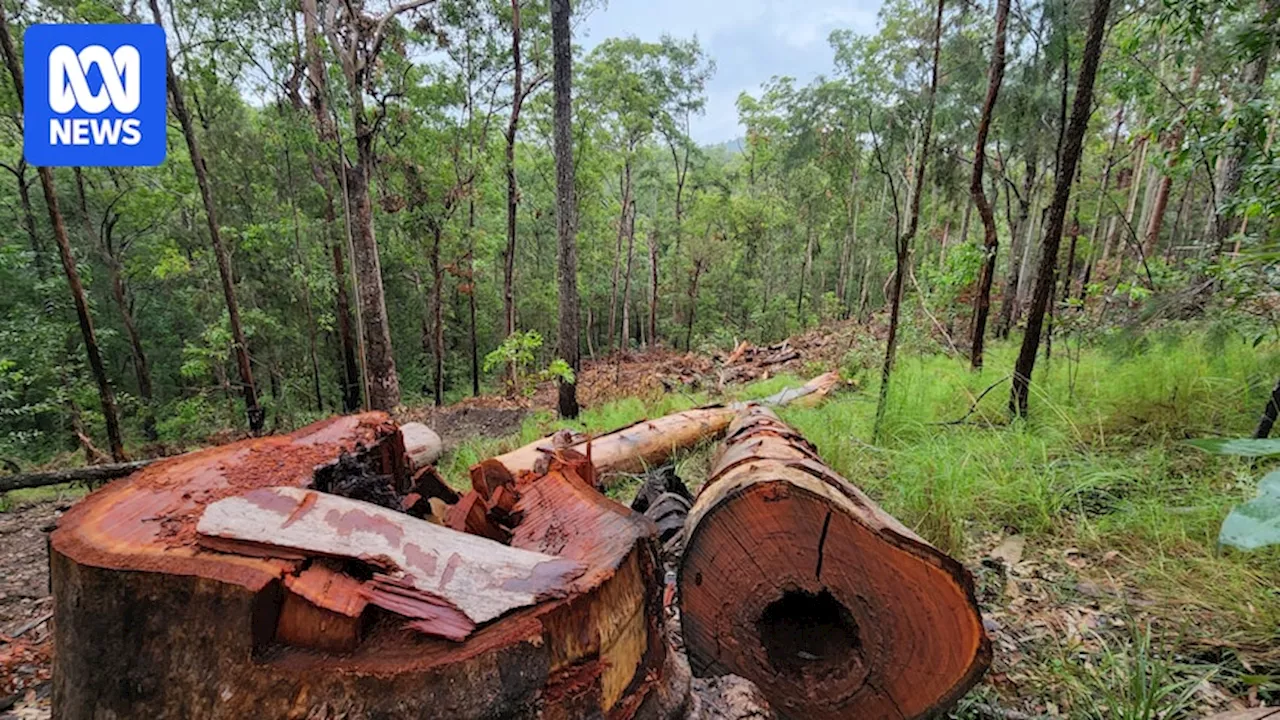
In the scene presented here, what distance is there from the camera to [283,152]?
12016mm

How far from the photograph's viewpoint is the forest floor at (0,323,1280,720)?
168 centimetres

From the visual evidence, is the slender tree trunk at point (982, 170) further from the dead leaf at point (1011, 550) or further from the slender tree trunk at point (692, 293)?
the slender tree trunk at point (692, 293)

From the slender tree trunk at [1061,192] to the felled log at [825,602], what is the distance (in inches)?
105

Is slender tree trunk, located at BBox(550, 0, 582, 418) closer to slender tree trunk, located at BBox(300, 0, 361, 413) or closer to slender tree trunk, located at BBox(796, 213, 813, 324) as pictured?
slender tree trunk, located at BBox(300, 0, 361, 413)

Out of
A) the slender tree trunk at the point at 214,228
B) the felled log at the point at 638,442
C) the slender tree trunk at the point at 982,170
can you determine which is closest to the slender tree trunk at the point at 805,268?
the slender tree trunk at the point at 982,170

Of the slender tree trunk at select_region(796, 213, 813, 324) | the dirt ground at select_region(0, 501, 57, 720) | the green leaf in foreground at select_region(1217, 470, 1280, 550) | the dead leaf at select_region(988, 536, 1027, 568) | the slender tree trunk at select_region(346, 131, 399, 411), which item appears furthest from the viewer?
the slender tree trunk at select_region(796, 213, 813, 324)

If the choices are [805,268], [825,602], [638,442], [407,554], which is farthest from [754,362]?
[805,268]

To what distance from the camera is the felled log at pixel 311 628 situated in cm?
94

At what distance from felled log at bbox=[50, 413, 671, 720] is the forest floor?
1.37m

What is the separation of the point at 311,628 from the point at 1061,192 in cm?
417

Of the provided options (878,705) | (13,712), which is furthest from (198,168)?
(878,705)

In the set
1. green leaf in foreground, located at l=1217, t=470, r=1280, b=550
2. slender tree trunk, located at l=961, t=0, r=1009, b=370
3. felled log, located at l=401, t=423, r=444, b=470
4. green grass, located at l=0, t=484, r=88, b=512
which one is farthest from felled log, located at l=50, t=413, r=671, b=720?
green grass, located at l=0, t=484, r=88, b=512

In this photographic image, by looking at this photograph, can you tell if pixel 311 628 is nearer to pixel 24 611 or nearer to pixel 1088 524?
pixel 1088 524

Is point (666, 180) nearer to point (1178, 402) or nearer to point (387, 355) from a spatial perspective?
point (387, 355)
